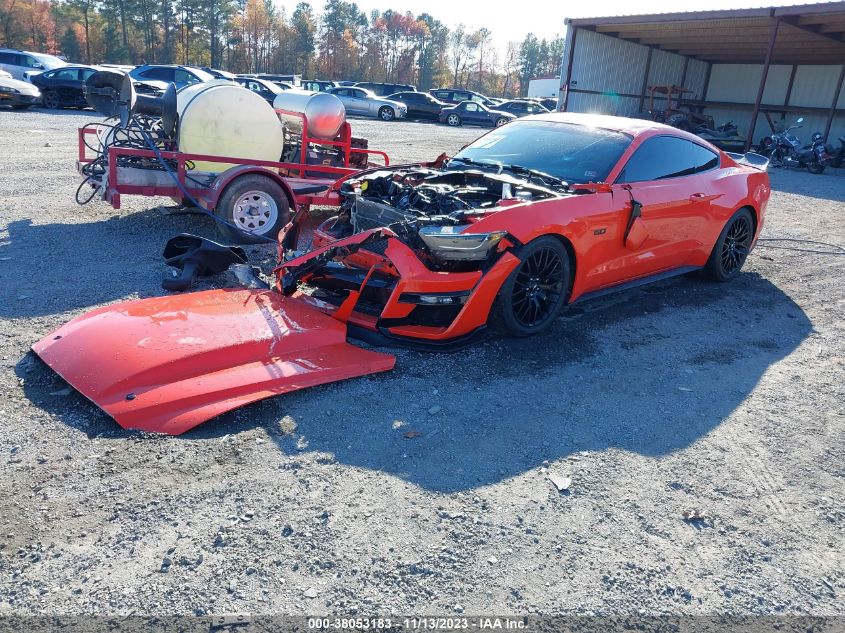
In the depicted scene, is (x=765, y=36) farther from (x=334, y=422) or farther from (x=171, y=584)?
(x=171, y=584)

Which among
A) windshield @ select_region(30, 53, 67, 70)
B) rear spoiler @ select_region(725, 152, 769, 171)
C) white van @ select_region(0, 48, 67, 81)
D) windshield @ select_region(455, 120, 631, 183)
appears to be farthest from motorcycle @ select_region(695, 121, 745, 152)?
white van @ select_region(0, 48, 67, 81)

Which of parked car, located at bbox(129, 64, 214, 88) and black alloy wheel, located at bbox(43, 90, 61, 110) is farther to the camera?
parked car, located at bbox(129, 64, 214, 88)

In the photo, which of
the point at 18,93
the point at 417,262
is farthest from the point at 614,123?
the point at 18,93

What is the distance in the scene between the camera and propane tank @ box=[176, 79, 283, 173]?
25.4 ft

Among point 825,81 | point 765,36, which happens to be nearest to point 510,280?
point 765,36

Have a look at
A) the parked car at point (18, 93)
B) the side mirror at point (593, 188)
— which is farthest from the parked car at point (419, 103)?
the side mirror at point (593, 188)

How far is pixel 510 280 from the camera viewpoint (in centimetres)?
470

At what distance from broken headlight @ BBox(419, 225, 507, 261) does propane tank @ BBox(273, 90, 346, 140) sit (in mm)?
5178

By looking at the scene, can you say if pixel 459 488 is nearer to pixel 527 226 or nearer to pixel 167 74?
pixel 527 226

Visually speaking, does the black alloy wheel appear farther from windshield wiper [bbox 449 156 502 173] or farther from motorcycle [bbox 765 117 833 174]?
motorcycle [bbox 765 117 833 174]

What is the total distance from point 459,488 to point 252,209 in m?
5.06

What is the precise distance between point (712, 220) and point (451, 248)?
131 inches

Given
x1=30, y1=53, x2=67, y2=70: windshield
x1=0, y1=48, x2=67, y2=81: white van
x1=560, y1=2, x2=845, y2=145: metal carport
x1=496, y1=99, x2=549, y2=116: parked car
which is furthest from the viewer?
x1=496, y1=99, x2=549, y2=116: parked car

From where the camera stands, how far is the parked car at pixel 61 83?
70.5ft
